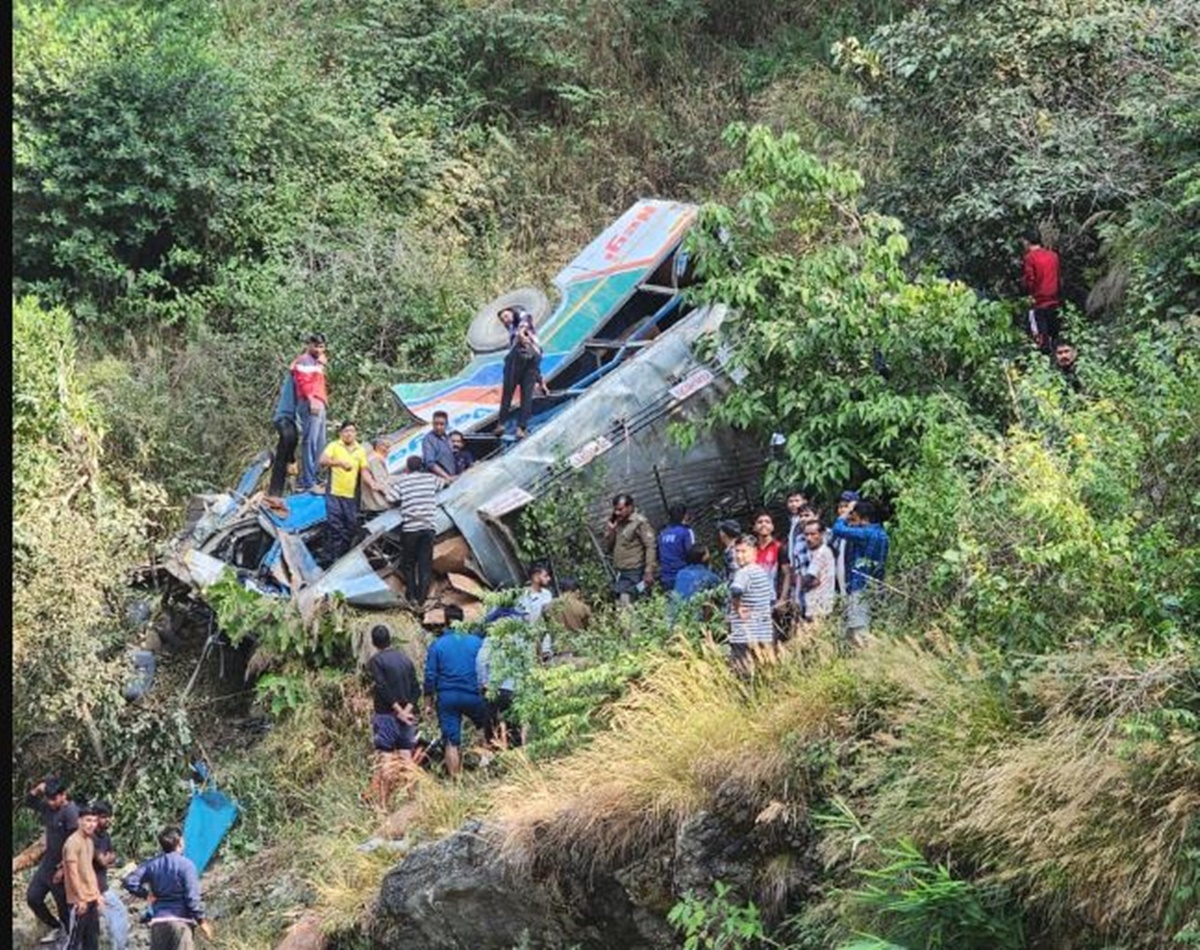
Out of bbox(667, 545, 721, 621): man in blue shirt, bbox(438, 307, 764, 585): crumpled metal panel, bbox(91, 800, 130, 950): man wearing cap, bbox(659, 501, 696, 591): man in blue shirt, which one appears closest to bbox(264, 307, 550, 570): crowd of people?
bbox(438, 307, 764, 585): crumpled metal panel

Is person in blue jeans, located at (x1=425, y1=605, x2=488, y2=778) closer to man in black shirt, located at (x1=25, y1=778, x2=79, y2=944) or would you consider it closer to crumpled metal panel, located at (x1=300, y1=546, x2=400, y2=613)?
crumpled metal panel, located at (x1=300, y1=546, x2=400, y2=613)

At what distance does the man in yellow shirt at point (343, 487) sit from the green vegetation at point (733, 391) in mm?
1192

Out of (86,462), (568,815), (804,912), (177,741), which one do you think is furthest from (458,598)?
(804,912)

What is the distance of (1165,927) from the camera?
764 cm

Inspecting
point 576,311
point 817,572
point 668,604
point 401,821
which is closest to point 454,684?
point 401,821

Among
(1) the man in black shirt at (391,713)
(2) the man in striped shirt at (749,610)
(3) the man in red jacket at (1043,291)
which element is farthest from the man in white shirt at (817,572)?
(3) the man in red jacket at (1043,291)

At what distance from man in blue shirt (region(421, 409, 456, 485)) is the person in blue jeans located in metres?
3.63

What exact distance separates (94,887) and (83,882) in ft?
0.29

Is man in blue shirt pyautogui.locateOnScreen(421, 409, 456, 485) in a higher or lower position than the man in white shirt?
higher

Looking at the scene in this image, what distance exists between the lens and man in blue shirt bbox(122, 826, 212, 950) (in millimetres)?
11984

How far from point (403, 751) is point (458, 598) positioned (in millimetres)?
2809

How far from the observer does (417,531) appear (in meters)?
16.0

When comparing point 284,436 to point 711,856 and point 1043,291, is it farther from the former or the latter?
point 711,856

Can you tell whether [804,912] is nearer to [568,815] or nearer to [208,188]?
[568,815]
